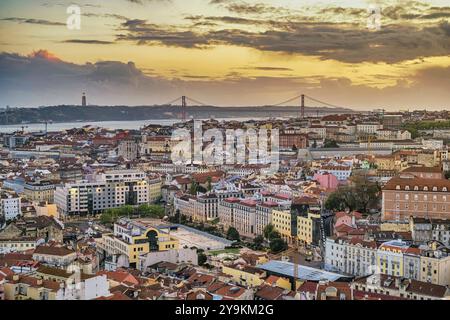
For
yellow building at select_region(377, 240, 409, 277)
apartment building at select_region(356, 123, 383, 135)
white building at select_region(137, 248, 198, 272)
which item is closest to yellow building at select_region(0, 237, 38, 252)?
white building at select_region(137, 248, 198, 272)

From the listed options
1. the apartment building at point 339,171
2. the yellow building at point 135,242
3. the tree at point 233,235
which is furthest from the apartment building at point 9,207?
the apartment building at point 339,171

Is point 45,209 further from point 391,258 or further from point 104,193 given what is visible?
point 391,258

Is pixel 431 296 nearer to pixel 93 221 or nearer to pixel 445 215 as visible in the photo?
pixel 445 215

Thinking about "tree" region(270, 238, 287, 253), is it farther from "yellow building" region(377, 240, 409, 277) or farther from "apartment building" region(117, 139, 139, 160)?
"apartment building" region(117, 139, 139, 160)

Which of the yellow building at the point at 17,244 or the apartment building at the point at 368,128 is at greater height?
the apartment building at the point at 368,128

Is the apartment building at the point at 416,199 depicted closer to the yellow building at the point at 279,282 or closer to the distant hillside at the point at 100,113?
the yellow building at the point at 279,282
